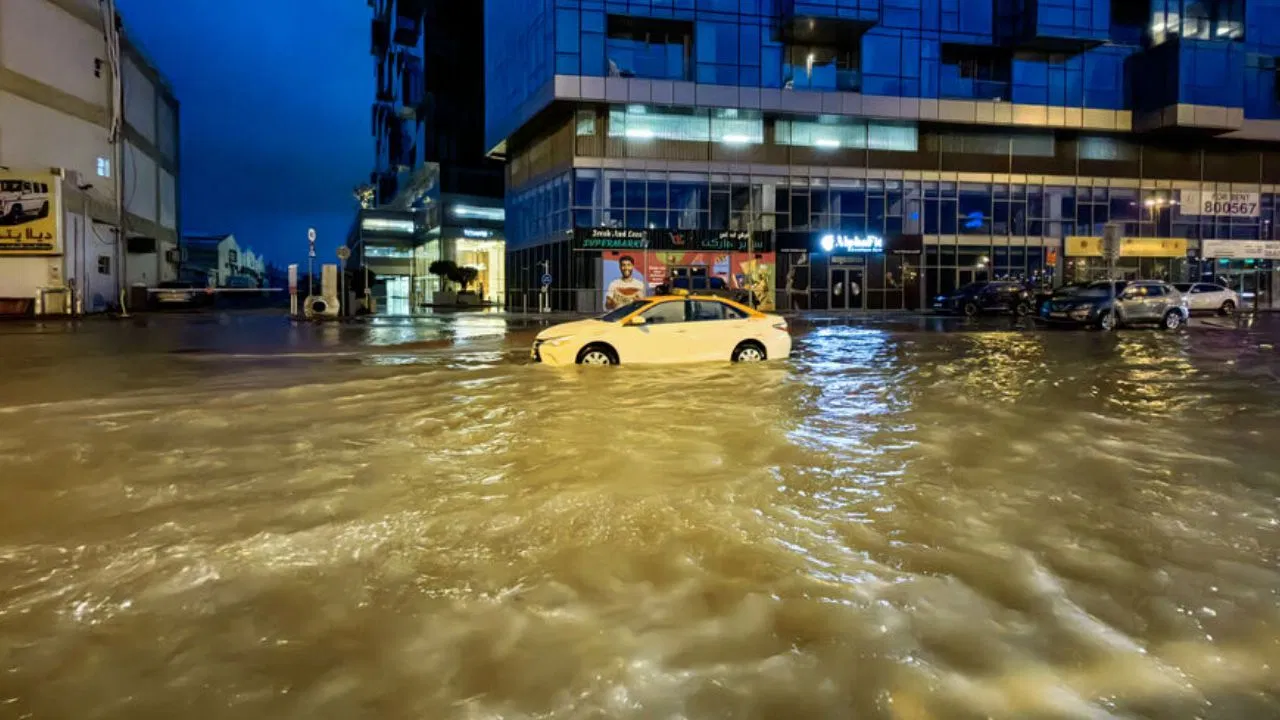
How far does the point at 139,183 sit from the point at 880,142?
39616mm

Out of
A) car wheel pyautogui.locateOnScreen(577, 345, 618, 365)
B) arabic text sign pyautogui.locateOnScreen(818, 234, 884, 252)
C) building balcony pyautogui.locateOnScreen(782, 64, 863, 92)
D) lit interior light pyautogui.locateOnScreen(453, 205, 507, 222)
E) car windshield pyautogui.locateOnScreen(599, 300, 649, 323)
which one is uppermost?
building balcony pyautogui.locateOnScreen(782, 64, 863, 92)

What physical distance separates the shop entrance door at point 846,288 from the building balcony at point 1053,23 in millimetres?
14861

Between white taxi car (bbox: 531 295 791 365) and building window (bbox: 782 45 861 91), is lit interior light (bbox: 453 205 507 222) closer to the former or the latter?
building window (bbox: 782 45 861 91)

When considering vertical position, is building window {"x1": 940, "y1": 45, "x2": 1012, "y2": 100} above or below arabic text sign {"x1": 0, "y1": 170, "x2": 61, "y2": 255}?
above

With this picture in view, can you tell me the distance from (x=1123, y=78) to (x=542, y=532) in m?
53.4

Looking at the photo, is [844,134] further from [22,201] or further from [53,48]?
[22,201]

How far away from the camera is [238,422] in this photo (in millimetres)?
9305

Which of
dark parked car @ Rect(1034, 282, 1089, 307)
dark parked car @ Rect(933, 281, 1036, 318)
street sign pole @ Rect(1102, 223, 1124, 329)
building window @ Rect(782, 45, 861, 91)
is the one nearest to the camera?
street sign pole @ Rect(1102, 223, 1124, 329)

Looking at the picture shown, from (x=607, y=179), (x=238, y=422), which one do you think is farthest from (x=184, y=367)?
(x=607, y=179)

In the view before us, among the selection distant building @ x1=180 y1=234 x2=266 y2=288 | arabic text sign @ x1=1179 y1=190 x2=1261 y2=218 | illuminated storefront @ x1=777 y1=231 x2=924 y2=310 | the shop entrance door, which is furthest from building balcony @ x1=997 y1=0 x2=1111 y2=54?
A: distant building @ x1=180 y1=234 x2=266 y2=288

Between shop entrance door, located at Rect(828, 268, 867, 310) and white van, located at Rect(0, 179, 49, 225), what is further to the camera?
shop entrance door, located at Rect(828, 268, 867, 310)

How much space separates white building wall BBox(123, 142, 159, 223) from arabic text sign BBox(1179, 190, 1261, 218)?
58.2 metres

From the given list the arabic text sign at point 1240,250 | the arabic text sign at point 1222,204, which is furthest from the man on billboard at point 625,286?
the arabic text sign at point 1240,250

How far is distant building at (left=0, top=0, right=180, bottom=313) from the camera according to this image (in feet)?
104
